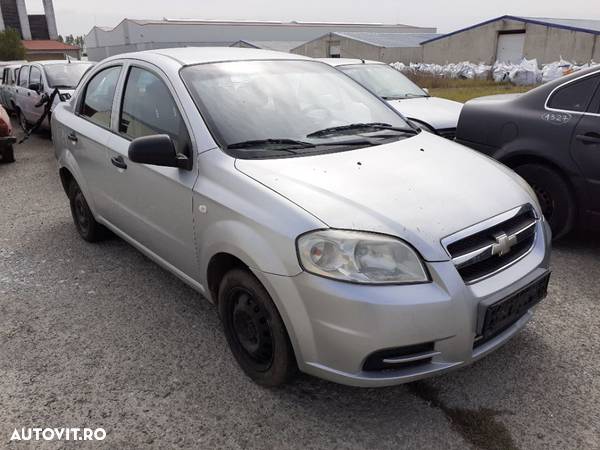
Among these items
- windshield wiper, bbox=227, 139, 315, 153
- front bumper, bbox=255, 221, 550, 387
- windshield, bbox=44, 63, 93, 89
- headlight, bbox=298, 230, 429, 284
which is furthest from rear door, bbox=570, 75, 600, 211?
windshield, bbox=44, 63, 93, 89

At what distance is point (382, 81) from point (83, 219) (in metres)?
5.04

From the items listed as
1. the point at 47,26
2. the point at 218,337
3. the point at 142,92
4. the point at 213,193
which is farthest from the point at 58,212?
the point at 47,26

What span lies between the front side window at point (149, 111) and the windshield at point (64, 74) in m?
7.58

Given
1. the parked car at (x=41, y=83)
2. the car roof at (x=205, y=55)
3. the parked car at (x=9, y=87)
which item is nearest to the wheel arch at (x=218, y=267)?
the car roof at (x=205, y=55)

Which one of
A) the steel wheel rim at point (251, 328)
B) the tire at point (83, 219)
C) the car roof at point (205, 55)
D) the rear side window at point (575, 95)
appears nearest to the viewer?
the steel wheel rim at point (251, 328)

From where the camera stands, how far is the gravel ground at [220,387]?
239 centimetres

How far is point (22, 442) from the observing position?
240 cm

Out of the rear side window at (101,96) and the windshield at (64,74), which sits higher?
the rear side window at (101,96)

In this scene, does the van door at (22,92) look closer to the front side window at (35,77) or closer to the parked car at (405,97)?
the front side window at (35,77)

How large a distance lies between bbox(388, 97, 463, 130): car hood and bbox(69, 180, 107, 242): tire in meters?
4.03

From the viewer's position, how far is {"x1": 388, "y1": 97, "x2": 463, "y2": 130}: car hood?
6438 millimetres

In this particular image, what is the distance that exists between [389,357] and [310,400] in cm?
63

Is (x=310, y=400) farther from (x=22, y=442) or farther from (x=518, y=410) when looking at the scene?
(x=22, y=442)

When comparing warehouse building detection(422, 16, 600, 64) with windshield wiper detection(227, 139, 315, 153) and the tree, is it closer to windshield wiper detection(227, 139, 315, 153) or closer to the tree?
windshield wiper detection(227, 139, 315, 153)
